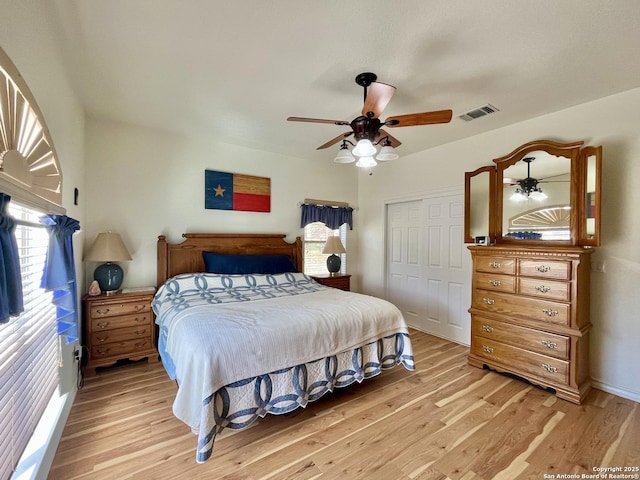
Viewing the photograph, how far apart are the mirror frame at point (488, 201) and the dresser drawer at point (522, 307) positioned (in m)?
0.62

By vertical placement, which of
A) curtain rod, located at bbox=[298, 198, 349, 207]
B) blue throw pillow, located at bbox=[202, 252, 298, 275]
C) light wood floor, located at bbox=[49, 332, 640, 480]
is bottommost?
light wood floor, located at bbox=[49, 332, 640, 480]

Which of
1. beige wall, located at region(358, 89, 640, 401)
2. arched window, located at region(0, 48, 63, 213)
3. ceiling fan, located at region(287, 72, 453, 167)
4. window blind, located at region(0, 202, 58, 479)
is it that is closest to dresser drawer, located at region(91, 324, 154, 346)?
window blind, located at region(0, 202, 58, 479)

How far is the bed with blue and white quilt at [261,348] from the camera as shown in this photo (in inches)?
67.1

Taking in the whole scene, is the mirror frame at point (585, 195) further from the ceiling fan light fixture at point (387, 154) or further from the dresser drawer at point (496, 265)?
the ceiling fan light fixture at point (387, 154)

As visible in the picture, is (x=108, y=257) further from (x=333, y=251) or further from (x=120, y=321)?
(x=333, y=251)

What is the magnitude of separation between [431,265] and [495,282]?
1167 millimetres

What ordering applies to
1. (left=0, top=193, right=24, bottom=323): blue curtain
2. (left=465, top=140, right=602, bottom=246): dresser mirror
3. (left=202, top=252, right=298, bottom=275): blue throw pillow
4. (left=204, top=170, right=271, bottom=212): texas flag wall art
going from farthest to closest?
1. (left=204, top=170, right=271, bottom=212): texas flag wall art
2. (left=202, top=252, right=298, bottom=275): blue throw pillow
3. (left=465, top=140, right=602, bottom=246): dresser mirror
4. (left=0, top=193, right=24, bottom=323): blue curtain

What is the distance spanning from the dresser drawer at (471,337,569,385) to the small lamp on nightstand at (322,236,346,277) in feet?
6.92

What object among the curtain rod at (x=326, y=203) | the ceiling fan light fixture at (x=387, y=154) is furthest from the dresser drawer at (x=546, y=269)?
the curtain rod at (x=326, y=203)

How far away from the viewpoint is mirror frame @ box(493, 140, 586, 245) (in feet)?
8.33

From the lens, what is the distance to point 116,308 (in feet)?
9.20

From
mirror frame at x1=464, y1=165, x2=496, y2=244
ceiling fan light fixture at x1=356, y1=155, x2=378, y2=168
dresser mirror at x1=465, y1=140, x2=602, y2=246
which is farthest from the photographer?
mirror frame at x1=464, y1=165, x2=496, y2=244

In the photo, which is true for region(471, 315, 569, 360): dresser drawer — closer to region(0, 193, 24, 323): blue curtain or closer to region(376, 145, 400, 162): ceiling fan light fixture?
region(376, 145, 400, 162): ceiling fan light fixture

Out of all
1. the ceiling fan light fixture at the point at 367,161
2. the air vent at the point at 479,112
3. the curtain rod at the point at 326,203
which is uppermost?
the air vent at the point at 479,112
